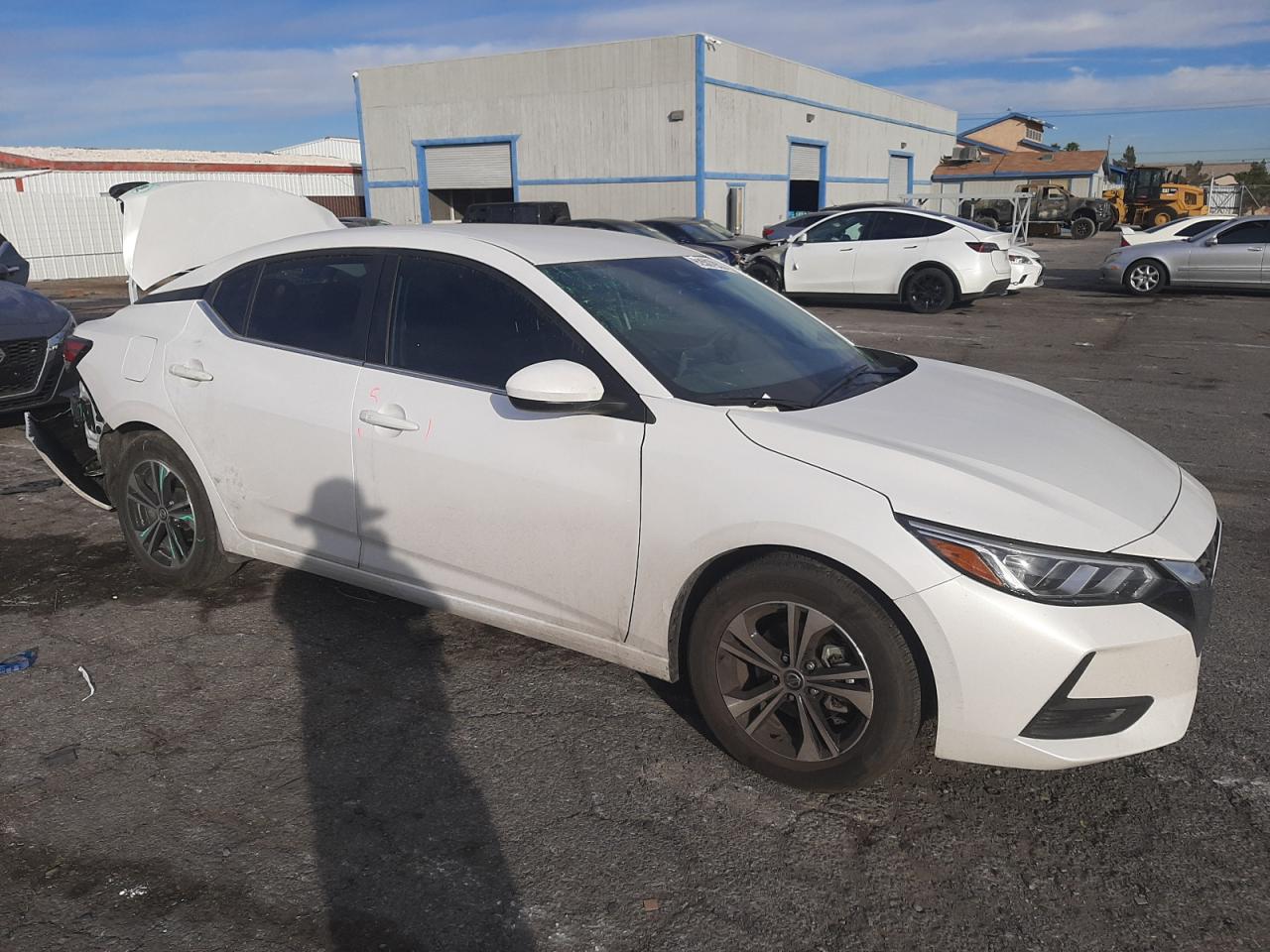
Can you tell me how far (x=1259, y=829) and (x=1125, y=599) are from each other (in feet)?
2.75

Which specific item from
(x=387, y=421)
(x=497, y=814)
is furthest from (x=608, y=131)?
(x=497, y=814)

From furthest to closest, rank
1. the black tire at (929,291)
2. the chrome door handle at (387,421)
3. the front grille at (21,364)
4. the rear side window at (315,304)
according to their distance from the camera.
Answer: the black tire at (929,291) → the front grille at (21,364) → the rear side window at (315,304) → the chrome door handle at (387,421)

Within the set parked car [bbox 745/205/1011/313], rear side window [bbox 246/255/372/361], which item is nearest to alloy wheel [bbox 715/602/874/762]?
rear side window [bbox 246/255/372/361]

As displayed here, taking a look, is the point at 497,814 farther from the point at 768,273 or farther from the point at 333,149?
the point at 333,149

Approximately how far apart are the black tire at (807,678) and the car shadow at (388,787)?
816 millimetres

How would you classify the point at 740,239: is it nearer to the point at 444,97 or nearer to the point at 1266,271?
the point at 1266,271

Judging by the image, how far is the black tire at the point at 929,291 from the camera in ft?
48.3

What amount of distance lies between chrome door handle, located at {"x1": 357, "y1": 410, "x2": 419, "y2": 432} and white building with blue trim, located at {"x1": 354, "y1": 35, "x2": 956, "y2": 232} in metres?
25.0

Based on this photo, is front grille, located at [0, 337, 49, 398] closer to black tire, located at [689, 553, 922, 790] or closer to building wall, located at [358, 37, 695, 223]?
black tire, located at [689, 553, 922, 790]

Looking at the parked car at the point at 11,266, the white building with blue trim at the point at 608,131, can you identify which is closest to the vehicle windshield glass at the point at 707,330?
the parked car at the point at 11,266

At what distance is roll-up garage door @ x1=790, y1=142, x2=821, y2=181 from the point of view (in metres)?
33.2

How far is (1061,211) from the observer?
39.9 meters

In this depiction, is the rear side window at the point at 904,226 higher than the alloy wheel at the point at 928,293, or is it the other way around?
the rear side window at the point at 904,226

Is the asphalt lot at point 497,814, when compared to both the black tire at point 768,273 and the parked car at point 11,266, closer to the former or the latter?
the parked car at point 11,266
